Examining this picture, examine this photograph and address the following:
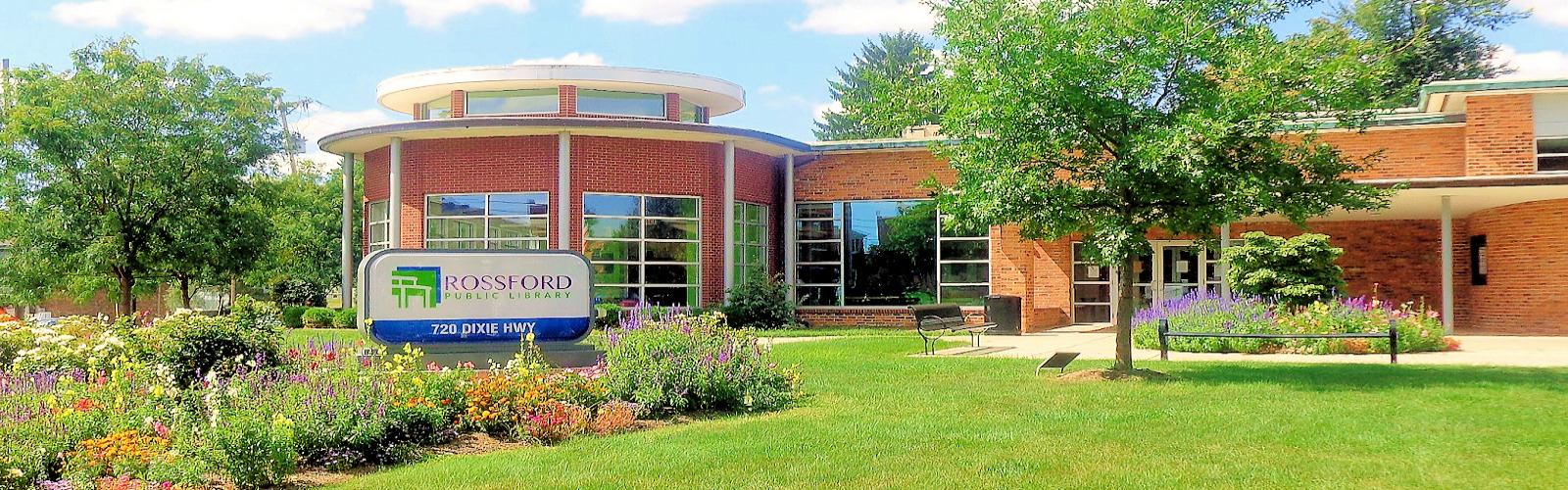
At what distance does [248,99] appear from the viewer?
2675cm

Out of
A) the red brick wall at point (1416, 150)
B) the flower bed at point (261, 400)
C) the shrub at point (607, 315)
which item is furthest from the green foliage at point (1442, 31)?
the flower bed at point (261, 400)

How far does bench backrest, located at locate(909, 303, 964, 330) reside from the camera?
63.3 feet

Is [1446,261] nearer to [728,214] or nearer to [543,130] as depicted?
[728,214]

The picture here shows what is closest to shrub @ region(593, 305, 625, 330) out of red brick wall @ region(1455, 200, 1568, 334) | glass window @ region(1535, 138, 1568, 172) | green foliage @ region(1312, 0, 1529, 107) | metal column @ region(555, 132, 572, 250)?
metal column @ region(555, 132, 572, 250)

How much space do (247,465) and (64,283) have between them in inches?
885

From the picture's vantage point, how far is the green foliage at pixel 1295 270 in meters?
19.7

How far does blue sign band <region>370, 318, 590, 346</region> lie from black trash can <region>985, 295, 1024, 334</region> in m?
12.2

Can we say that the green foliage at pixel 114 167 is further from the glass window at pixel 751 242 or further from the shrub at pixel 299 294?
the glass window at pixel 751 242

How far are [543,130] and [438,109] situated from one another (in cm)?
480

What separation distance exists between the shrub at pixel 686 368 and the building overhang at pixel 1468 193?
10.5 meters

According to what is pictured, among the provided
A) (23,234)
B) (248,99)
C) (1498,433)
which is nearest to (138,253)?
(23,234)

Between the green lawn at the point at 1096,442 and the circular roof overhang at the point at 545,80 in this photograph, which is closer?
the green lawn at the point at 1096,442

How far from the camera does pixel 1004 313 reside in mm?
23797

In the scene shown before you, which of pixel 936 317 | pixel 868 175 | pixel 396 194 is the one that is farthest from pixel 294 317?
pixel 936 317
